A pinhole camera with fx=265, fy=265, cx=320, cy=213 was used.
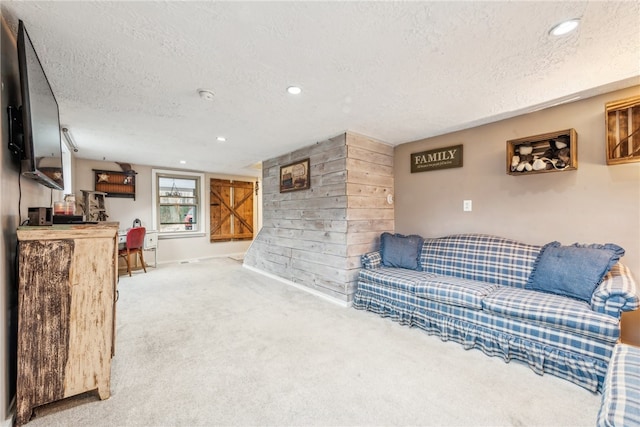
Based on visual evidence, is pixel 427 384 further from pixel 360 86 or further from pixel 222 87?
pixel 222 87

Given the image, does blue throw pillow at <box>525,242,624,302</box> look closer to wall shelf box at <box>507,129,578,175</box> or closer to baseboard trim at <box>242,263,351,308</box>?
wall shelf box at <box>507,129,578,175</box>

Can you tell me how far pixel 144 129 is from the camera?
126 inches

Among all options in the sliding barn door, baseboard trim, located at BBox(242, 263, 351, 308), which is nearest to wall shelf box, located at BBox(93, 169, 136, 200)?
the sliding barn door

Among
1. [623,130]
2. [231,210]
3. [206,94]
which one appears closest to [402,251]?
[623,130]

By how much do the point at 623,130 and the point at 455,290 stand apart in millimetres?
1857

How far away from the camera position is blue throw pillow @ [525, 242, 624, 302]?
6.33 ft

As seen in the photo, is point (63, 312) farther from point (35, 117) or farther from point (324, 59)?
point (324, 59)

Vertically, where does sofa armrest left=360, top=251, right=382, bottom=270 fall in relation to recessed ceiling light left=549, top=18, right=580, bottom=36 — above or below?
below

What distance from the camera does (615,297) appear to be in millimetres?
1680

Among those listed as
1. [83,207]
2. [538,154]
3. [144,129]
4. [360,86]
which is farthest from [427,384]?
[83,207]

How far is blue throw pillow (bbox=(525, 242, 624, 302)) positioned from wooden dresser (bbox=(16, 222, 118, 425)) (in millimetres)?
3198

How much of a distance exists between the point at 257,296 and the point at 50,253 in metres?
2.36

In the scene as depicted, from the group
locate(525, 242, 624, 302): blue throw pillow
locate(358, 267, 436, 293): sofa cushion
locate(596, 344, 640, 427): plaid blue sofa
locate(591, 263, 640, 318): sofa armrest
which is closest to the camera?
locate(596, 344, 640, 427): plaid blue sofa

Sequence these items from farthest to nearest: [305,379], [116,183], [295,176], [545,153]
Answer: [116,183], [295,176], [545,153], [305,379]
